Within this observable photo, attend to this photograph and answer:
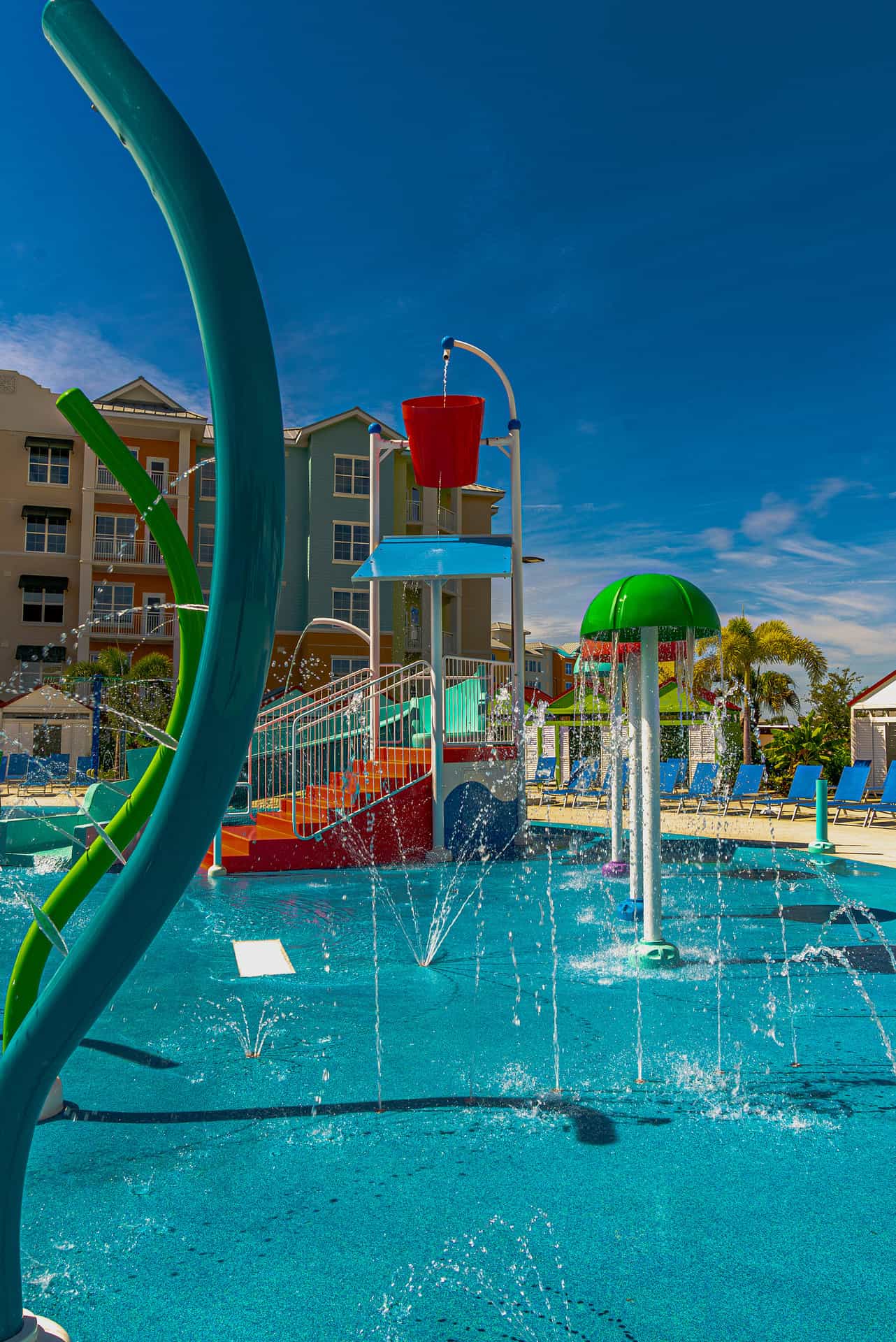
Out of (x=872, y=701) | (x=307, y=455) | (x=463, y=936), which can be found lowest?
(x=463, y=936)

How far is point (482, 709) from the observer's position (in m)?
13.1

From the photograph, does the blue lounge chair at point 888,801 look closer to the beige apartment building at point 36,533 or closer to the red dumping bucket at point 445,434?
the red dumping bucket at point 445,434

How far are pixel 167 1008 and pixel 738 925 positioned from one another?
16.9ft

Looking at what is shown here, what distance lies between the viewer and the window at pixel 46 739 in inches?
1211

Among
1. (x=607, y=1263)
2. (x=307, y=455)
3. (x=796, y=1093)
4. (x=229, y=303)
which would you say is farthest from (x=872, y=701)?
(x=307, y=455)

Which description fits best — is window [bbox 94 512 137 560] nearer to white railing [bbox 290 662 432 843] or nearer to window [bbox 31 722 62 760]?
window [bbox 31 722 62 760]

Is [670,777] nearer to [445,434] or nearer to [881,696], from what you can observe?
[881,696]

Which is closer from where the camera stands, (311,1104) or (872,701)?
(311,1104)

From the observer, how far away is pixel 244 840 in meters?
12.2

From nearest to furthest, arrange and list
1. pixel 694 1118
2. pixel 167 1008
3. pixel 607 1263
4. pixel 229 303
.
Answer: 1. pixel 229 303
2. pixel 607 1263
3. pixel 694 1118
4. pixel 167 1008

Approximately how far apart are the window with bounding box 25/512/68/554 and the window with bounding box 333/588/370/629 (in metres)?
12.2

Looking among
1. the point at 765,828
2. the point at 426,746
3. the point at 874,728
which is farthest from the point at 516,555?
the point at 874,728

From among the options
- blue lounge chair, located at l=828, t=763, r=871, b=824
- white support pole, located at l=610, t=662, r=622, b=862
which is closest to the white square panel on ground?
white support pole, located at l=610, t=662, r=622, b=862

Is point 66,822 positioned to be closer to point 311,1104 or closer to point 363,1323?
point 311,1104
